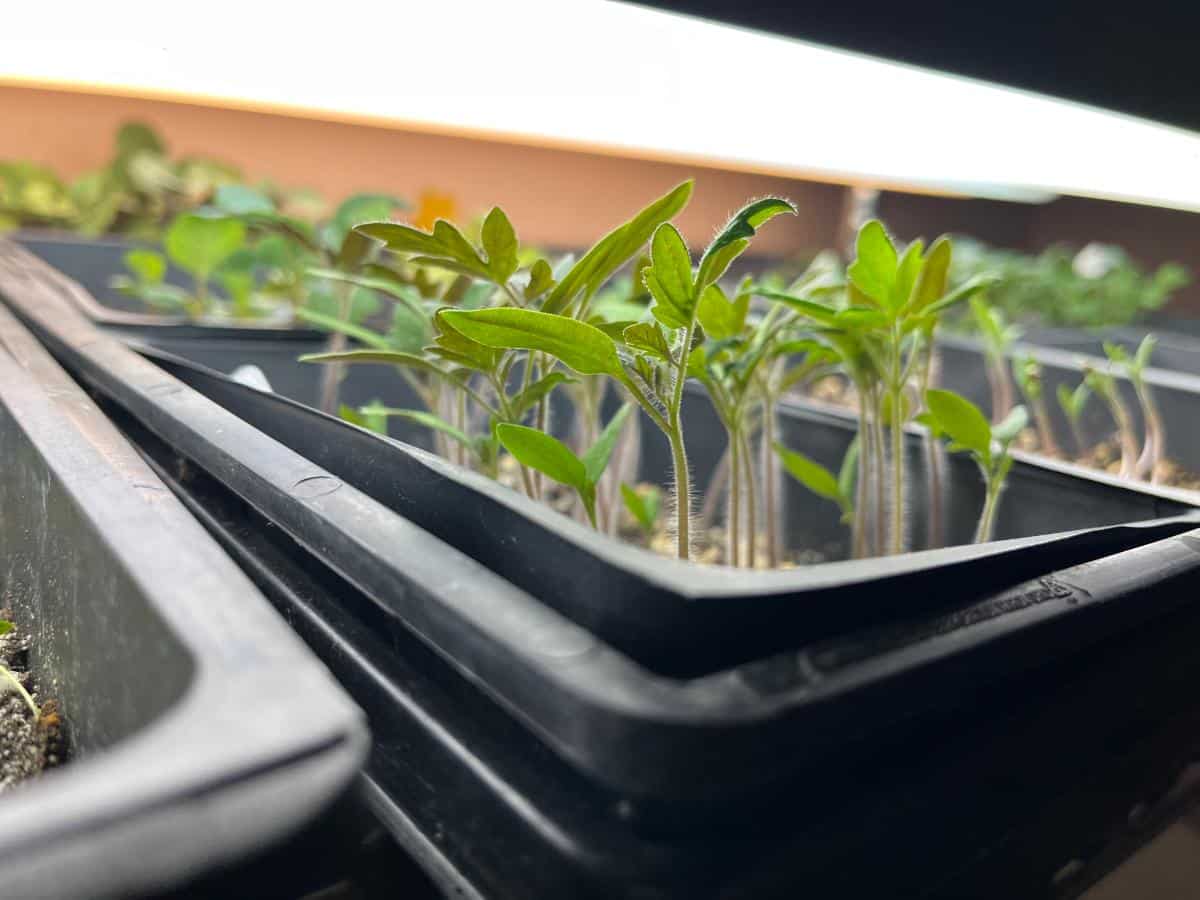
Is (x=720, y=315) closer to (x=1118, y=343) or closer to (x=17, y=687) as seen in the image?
(x=17, y=687)

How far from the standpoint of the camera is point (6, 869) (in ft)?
0.51

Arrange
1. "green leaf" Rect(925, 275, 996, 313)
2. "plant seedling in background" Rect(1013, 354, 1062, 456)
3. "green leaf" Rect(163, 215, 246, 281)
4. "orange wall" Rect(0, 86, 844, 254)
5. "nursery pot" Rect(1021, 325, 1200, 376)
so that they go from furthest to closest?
1. "orange wall" Rect(0, 86, 844, 254)
2. "nursery pot" Rect(1021, 325, 1200, 376)
3. "green leaf" Rect(163, 215, 246, 281)
4. "plant seedling in background" Rect(1013, 354, 1062, 456)
5. "green leaf" Rect(925, 275, 996, 313)

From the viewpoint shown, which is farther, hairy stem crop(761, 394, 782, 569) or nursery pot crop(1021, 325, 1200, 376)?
nursery pot crop(1021, 325, 1200, 376)

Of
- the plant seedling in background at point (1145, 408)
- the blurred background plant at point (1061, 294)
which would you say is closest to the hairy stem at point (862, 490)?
the plant seedling in background at point (1145, 408)

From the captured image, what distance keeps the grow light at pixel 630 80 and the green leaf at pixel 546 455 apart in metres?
0.53

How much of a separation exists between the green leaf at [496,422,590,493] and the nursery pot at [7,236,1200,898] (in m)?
0.04

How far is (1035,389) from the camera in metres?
0.76

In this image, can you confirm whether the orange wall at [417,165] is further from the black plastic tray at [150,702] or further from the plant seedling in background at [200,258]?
the black plastic tray at [150,702]

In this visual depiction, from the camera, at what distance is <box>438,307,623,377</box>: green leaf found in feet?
1.12

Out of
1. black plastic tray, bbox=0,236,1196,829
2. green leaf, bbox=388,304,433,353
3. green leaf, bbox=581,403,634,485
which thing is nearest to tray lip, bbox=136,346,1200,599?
black plastic tray, bbox=0,236,1196,829

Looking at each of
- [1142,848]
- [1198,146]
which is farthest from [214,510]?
[1198,146]

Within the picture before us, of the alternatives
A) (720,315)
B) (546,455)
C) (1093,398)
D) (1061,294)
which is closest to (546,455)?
(546,455)

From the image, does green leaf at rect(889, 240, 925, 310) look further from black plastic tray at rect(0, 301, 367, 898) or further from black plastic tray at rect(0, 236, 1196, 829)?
black plastic tray at rect(0, 301, 367, 898)

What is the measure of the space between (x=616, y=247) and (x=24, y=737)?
0.36m
